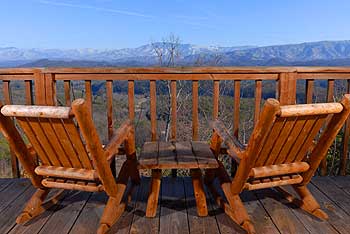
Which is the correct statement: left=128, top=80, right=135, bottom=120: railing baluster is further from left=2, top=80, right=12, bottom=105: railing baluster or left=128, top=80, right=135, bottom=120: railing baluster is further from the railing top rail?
left=2, top=80, right=12, bottom=105: railing baluster

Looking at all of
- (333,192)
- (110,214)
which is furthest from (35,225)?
(333,192)

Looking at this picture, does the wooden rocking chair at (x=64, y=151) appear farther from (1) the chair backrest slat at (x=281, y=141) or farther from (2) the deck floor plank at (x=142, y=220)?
(1) the chair backrest slat at (x=281, y=141)

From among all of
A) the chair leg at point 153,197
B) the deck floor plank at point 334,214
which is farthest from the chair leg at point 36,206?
the deck floor plank at point 334,214

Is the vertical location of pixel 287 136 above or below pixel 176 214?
above

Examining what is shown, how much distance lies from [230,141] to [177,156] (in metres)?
0.39

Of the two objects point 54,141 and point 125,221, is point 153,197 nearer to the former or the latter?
point 125,221

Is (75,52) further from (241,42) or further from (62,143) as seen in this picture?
(62,143)

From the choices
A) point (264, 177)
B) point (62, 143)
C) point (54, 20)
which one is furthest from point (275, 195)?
point (54, 20)

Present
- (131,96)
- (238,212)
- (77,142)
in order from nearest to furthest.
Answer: (77,142) < (238,212) < (131,96)

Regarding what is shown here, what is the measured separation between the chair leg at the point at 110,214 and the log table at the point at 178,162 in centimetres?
21

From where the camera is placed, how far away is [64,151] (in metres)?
1.79

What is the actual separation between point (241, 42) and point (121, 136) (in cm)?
2447

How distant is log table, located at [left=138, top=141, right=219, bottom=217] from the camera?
1912 millimetres

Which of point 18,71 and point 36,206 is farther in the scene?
point 18,71
